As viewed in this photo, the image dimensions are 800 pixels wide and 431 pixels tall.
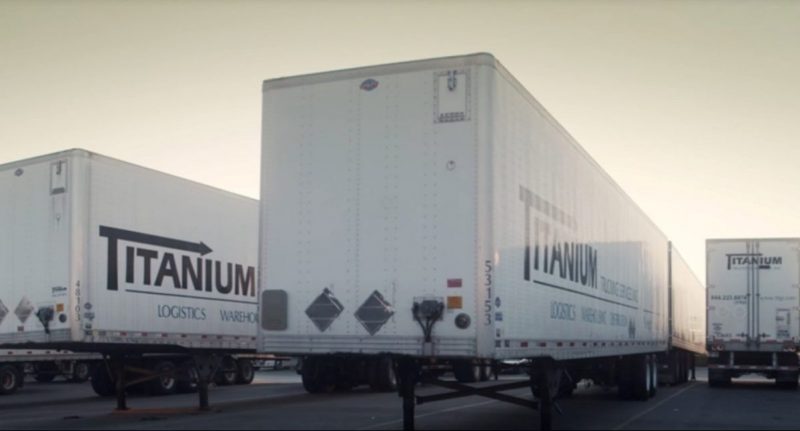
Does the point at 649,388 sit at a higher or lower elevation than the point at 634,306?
lower

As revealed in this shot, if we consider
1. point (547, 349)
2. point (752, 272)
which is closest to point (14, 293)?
point (547, 349)

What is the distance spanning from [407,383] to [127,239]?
781cm

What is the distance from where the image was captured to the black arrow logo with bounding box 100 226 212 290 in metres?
17.2

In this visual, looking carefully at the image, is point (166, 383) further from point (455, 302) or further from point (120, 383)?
point (455, 302)

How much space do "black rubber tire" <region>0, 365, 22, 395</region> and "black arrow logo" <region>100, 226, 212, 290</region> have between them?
8.23 meters

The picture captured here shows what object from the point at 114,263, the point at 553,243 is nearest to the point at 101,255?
the point at 114,263

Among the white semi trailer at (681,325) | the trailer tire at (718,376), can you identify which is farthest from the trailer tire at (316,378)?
the trailer tire at (718,376)

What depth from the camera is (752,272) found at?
90.5 feet

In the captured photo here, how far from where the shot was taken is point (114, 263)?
681 inches

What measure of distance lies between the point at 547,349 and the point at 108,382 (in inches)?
532

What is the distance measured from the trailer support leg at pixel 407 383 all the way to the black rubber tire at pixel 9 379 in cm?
1590

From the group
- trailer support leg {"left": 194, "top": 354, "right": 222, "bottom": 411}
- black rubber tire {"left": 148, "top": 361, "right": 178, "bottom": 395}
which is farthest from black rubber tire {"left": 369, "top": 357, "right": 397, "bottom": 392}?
trailer support leg {"left": 194, "top": 354, "right": 222, "bottom": 411}

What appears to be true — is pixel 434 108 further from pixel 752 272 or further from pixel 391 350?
pixel 752 272

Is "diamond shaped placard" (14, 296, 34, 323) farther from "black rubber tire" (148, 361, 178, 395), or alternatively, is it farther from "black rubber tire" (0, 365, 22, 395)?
"black rubber tire" (0, 365, 22, 395)
